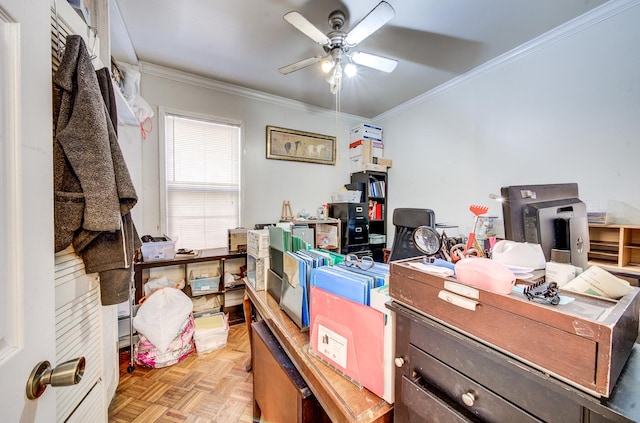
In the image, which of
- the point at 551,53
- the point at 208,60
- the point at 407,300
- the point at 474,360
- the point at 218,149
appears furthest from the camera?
the point at 218,149

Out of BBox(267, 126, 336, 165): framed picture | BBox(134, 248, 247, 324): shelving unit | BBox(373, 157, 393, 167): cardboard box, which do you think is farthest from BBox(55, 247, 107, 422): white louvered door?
BBox(373, 157, 393, 167): cardboard box

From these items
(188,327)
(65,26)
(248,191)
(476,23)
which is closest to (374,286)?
(65,26)

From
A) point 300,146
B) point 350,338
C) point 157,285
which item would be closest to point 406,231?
point 350,338

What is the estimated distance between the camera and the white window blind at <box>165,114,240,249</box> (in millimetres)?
2660

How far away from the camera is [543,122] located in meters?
2.09

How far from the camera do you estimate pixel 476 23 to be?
1.88m

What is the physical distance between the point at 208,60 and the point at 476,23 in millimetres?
2388

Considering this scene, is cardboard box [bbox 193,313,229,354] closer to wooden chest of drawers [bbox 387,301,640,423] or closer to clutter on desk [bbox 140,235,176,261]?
clutter on desk [bbox 140,235,176,261]

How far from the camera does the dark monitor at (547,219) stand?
0.82 m

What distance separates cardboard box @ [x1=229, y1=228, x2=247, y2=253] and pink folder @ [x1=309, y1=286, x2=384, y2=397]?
207 centimetres

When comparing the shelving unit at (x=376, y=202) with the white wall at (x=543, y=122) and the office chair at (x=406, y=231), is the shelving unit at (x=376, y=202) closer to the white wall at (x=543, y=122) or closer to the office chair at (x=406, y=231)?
the white wall at (x=543, y=122)

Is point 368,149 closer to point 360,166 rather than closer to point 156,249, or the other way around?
point 360,166

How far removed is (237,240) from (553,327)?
267 centimetres

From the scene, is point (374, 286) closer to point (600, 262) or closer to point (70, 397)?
point (70, 397)
